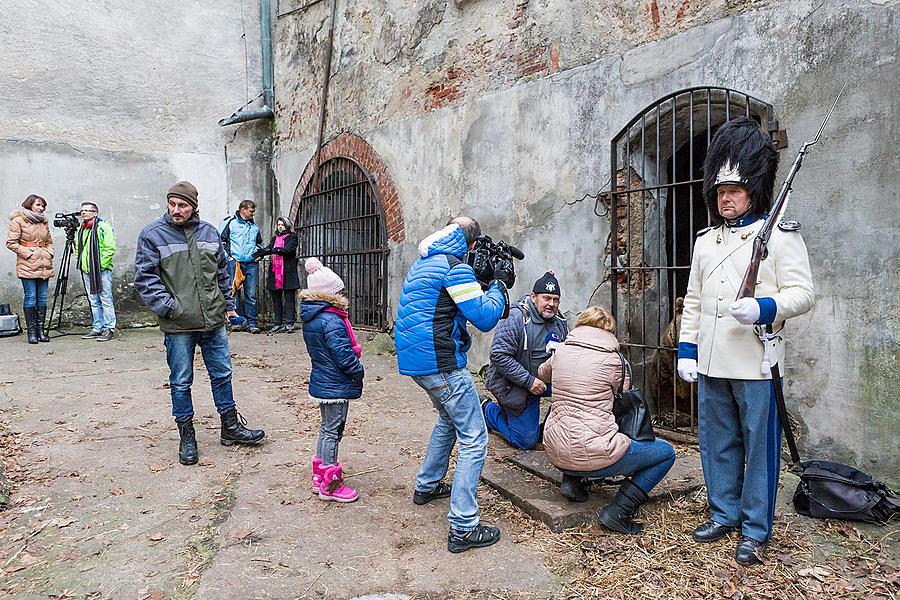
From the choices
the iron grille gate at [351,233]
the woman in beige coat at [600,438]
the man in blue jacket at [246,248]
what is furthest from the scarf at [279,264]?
the woman in beige coat at [600,438]

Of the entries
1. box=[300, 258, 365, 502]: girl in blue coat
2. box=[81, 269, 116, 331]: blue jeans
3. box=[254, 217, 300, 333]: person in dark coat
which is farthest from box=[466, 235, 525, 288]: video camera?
box=[81, 269, 116, 331]: blue jeans

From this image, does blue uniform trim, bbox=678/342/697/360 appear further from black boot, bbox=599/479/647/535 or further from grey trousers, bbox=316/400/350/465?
grey trousers, bbox=316/400/350/465

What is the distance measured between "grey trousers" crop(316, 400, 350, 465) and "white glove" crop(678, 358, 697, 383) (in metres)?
1.87

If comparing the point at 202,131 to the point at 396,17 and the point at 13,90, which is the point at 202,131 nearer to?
the point at 13,90

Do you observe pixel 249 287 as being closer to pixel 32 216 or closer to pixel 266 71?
pixel 32 216

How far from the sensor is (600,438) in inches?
129

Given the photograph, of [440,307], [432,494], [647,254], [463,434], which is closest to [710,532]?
[463,434]

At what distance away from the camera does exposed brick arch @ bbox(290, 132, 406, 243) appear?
8.02 metres

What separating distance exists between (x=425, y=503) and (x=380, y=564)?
0.70 m

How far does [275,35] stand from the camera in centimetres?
1077

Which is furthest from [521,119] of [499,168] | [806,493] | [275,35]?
→ [275,35]

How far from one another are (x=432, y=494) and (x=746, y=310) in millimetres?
1995

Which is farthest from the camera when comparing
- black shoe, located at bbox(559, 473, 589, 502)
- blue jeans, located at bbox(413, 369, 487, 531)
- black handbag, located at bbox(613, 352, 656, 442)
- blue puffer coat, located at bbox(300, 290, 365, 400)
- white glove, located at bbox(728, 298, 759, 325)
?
blue puffer coat, located at bbox(300, 290, 365, 400)

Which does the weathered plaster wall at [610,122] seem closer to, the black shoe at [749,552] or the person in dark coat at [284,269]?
the black shoe at [749,552]
